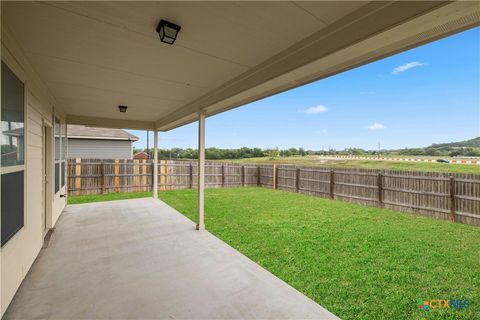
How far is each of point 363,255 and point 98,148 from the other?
12919 millimetres

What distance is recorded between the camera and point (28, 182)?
2.80m

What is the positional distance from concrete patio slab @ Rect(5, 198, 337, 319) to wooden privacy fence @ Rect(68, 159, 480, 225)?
207 inches

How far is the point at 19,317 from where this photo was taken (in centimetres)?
202

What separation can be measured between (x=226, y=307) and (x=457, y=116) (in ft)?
63.1

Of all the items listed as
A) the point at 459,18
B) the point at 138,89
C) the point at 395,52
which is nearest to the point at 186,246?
the point at 138,89

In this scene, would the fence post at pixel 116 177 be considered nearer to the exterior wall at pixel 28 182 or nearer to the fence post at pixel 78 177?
the fence post at pixel 78 177

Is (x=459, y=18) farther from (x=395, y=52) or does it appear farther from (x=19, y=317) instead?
(x=19, y=317)

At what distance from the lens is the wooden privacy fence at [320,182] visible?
18.6 feet

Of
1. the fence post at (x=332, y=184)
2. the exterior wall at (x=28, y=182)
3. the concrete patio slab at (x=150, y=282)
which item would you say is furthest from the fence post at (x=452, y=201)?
the exterior wall at (x=28, y=182)

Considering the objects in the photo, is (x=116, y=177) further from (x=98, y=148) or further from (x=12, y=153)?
(x=12, y=153)

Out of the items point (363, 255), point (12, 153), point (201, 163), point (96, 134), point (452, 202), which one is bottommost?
point (363, 255)

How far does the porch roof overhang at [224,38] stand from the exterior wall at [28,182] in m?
0.16

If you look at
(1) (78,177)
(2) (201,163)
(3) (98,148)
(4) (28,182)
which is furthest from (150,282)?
(3) (98,148)

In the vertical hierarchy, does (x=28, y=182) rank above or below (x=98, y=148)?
below
